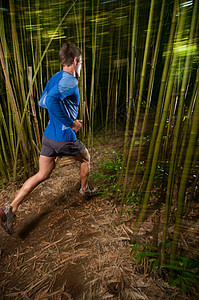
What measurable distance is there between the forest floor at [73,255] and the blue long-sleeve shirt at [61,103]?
695 millimetres

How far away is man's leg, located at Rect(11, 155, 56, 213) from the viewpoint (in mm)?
1210

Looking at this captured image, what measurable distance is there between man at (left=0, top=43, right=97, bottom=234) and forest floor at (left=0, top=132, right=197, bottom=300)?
23 cm

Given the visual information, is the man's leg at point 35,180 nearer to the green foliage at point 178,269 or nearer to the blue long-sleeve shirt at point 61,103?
the blue long-sleeve shirt at point 61,103

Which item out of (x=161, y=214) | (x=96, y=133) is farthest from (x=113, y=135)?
(x=161, y=214)

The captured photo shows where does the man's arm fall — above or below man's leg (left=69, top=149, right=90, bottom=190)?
above

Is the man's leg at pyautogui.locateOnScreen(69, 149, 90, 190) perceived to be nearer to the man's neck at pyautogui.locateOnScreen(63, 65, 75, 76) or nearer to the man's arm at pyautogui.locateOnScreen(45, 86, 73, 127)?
the man's arm at pyautogui.locateOnScreen(45, 86, 73, 127)

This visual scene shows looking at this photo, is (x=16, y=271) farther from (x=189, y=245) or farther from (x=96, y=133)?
(x=96, y=133)

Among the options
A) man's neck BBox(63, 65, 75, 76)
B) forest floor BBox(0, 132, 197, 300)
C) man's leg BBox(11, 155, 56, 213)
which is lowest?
forest floor BBox(0, 132, 197, 300)

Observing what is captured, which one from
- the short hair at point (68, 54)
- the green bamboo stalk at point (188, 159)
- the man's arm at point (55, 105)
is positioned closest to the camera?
the green bamboo stalk at point (188, 159)

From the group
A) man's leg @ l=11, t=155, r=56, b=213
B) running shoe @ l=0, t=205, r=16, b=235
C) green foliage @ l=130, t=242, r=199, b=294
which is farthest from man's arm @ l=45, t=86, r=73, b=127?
green foliage @ l=130, t=242, r=199, b=294

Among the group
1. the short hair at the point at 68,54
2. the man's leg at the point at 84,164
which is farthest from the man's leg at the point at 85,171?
the short hair at the point at 68,54

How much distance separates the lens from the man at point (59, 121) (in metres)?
1.11

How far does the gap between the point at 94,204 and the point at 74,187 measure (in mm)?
406

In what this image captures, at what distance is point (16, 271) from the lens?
3.13ft
